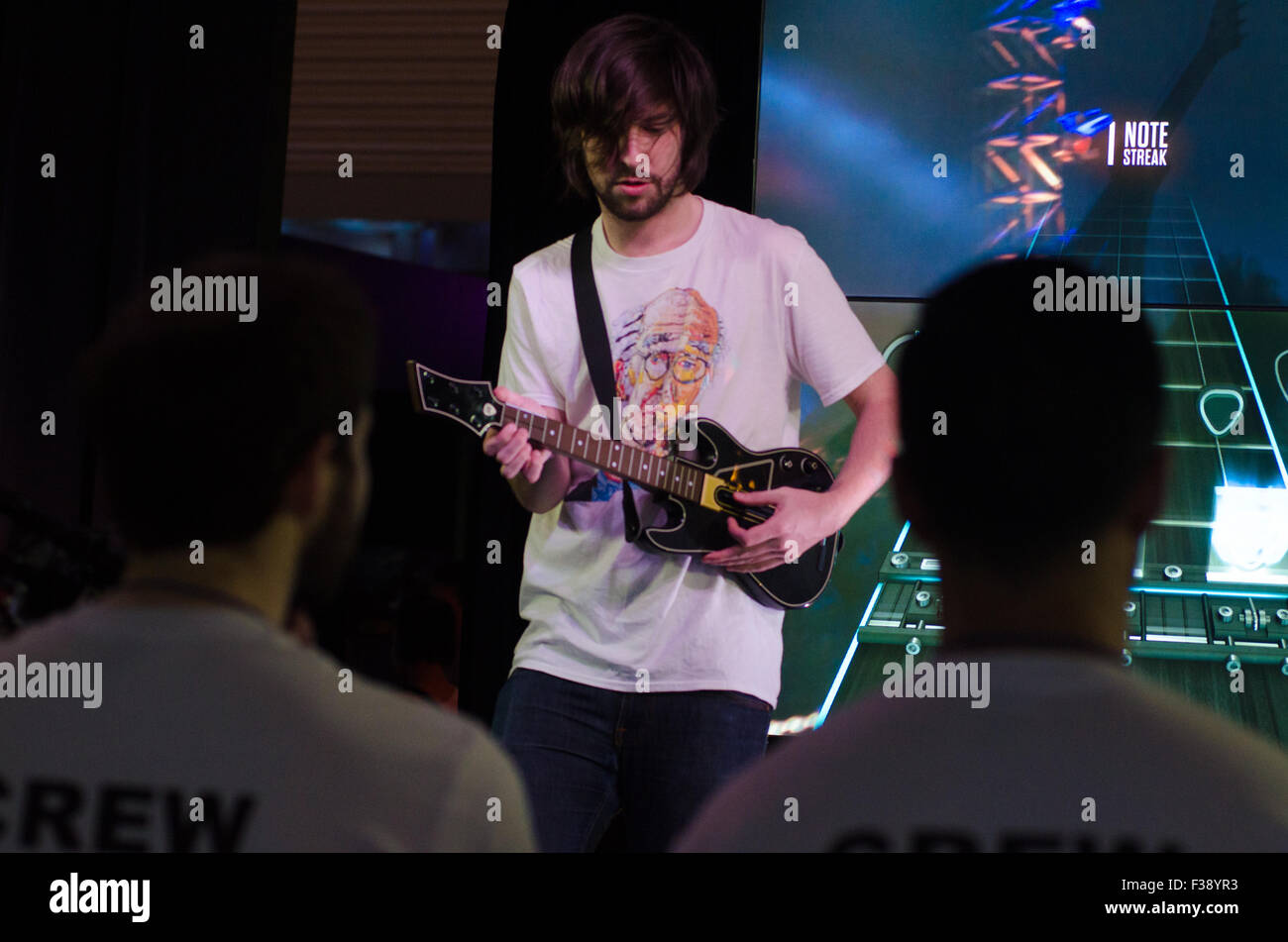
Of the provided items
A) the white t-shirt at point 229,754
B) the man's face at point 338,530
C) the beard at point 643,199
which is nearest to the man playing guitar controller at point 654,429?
the beard at point 643,199

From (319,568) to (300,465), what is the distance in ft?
0.32

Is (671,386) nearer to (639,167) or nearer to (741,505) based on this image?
(741,505)

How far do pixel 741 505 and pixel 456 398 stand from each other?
558 mm

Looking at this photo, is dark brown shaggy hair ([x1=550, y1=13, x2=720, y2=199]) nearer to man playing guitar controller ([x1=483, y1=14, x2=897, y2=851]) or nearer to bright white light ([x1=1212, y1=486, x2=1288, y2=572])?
man playing guitar controller ([x1=483, y1=14, x2=897, y2=851])

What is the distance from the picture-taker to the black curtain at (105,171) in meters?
3.08

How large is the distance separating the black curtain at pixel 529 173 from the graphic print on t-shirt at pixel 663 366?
56 centimetres

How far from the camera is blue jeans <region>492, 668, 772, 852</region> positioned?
7.10 ft

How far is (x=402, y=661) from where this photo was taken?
3240 millimetres

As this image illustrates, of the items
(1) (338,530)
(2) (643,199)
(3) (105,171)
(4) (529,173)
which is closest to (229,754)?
(1) (338,530)

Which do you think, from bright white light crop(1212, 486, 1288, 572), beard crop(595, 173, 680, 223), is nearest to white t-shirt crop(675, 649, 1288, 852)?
beard crop(595, 173, 680, 223)

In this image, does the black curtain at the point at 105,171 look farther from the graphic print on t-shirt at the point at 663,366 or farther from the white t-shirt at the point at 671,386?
the graphic print on t-shirt at the point at 663,366

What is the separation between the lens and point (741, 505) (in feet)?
7.86
